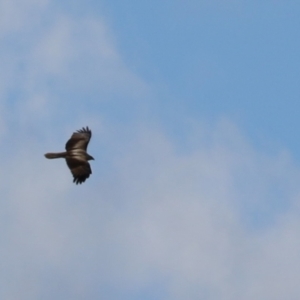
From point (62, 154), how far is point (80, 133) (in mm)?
4856

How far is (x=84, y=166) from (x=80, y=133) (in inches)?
206

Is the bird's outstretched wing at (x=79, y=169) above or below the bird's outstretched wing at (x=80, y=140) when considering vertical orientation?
below

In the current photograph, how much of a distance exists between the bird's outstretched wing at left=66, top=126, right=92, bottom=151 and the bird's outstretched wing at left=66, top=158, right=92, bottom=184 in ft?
5.96

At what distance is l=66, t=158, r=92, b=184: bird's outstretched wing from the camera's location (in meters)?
97.3

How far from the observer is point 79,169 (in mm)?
A: 97750

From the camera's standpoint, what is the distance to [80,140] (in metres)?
101

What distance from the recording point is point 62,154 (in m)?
97.9

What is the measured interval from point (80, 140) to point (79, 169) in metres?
4.19

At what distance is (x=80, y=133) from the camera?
4028 inches

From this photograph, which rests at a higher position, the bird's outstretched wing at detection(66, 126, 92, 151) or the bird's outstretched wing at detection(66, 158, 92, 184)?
the bird's outstretched wing at detection(66, 126, 92, 151)

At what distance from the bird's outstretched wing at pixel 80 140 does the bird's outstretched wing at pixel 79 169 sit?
1.82 m

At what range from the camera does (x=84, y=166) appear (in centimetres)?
9775

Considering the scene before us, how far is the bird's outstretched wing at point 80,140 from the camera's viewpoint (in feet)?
329

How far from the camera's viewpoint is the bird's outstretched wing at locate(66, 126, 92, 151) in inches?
3943
